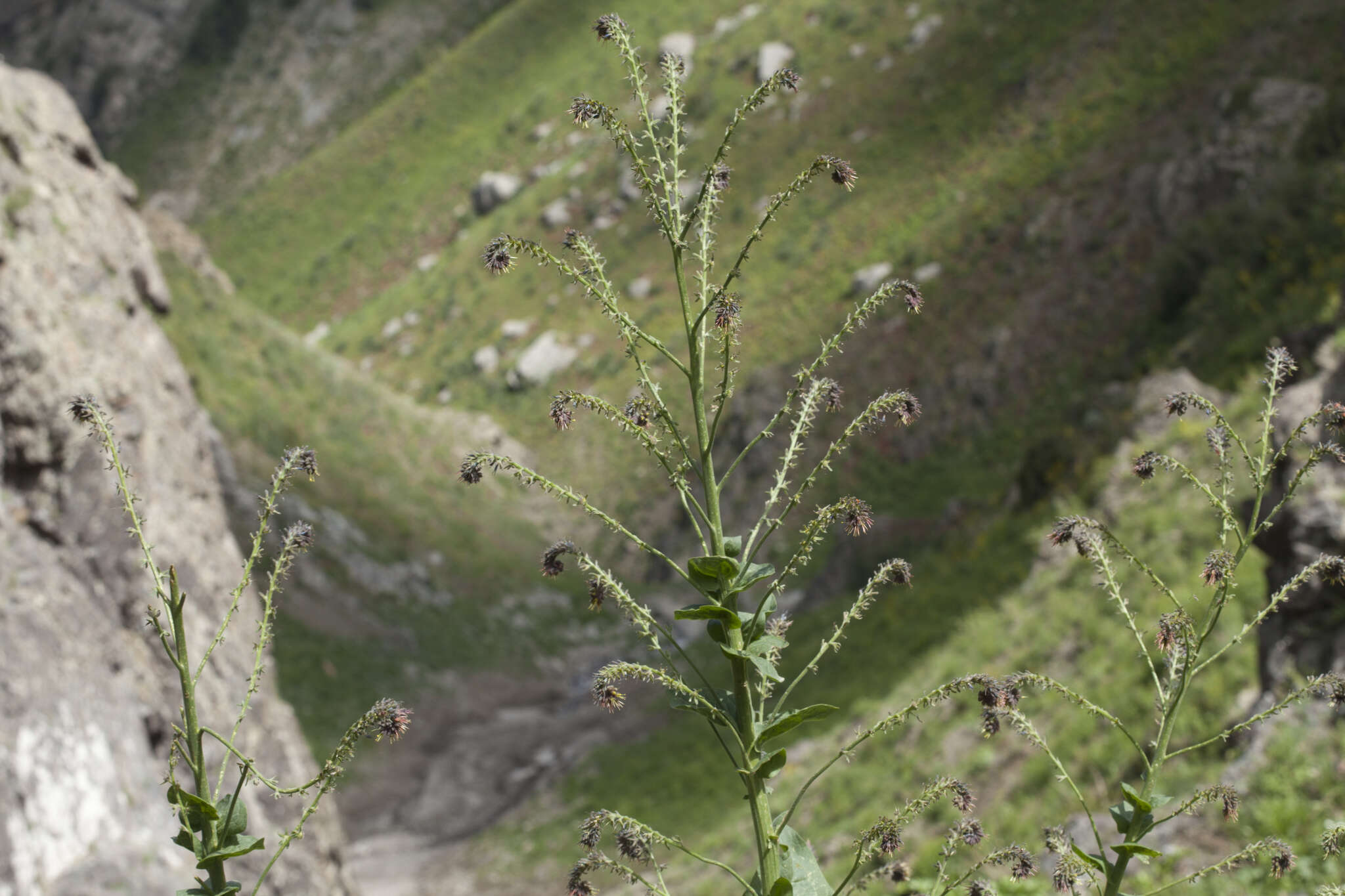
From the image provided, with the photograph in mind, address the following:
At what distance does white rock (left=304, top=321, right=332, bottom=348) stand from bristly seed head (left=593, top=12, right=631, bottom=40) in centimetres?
5550

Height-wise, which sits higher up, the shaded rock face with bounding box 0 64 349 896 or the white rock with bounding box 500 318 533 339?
the white rock with bounding box 500 318 533 339

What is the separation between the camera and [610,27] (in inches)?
86.6

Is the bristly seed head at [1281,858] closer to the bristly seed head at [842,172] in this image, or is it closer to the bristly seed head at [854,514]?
the bristly seed head at [854,514]

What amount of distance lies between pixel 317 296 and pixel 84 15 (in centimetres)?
5646

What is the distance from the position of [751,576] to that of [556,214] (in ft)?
156

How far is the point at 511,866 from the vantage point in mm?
17078

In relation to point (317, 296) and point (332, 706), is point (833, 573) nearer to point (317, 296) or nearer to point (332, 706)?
point (332, 706)

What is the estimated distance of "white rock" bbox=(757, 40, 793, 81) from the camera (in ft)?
159

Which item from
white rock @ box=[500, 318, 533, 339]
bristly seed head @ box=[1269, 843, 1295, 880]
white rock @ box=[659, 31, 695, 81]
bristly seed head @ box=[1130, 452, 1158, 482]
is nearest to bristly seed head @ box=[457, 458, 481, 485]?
bristly seed head @ box=[1130, 452, 1158, 482]

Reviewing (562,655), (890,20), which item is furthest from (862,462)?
(890,20)

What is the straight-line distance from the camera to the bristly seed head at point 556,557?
2133mm

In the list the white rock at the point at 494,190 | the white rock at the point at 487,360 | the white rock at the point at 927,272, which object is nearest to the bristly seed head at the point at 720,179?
the white rock at the point at 927,272

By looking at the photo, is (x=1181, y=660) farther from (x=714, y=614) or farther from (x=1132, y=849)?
(x=714, y=614)

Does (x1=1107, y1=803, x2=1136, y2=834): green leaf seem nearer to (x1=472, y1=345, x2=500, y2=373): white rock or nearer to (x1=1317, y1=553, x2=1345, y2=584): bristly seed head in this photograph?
(x1=1317, y1=553, x2=1345, y2=584): bristly seed head
